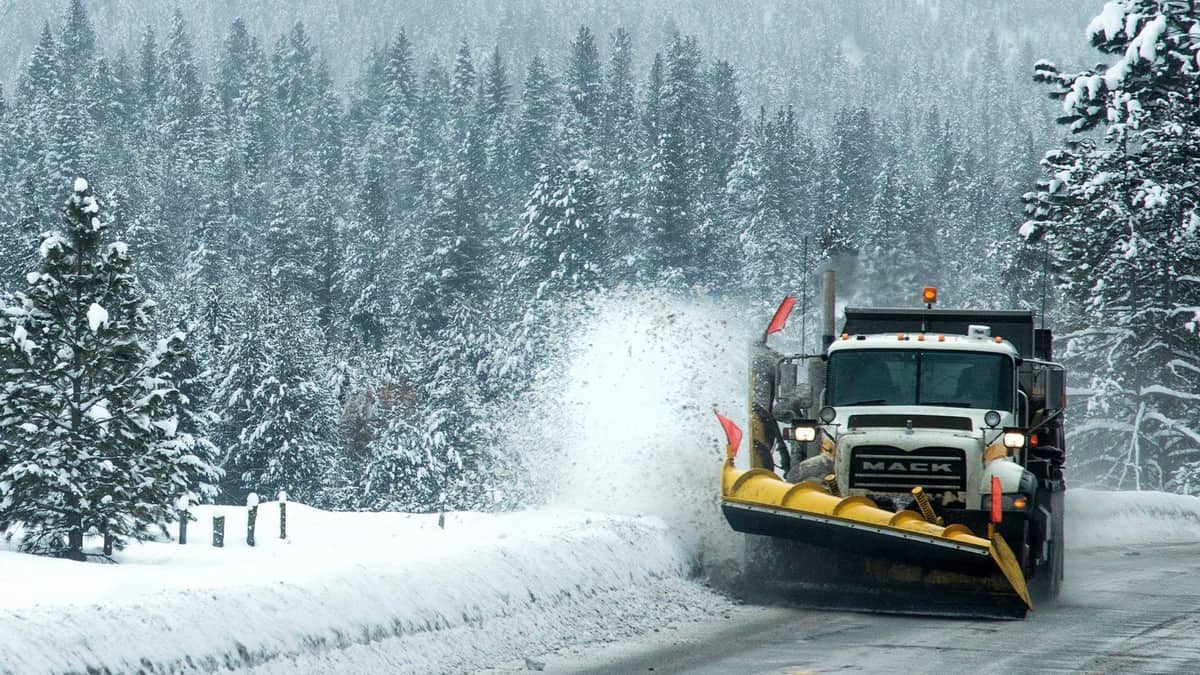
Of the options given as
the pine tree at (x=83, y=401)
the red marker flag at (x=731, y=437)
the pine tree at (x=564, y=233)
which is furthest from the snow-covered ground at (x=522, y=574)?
the pine tree at (x=564, y=233)

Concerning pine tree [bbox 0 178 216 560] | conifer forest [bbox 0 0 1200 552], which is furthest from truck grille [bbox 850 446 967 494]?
pine tree [bbox 0 178 216 560]

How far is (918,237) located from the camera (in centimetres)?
11219

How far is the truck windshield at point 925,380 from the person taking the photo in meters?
14.3

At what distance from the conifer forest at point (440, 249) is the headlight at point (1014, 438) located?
3.72 metres

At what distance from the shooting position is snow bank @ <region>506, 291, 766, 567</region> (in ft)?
Answer: 54.5

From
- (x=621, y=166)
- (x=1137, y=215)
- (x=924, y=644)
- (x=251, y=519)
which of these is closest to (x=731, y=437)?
(x=924, y=644)

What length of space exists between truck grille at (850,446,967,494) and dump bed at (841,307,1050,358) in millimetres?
3069

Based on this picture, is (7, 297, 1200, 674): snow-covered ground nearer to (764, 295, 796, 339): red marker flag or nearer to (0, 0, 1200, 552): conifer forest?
(764, 295, 796, 339): red marker flag

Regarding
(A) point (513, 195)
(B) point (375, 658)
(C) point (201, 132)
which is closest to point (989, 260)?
(A) point (513, 195)

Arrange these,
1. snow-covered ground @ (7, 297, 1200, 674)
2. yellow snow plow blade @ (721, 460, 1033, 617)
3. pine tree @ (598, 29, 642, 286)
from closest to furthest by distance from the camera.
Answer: snow-covered ground @ (7, 297, 1200, 674) → yellow snow plow blade @ (721, 460, 1033, 617) → pine tree @ (598, 29, 642, 286)

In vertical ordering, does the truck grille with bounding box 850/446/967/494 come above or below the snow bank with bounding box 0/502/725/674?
above

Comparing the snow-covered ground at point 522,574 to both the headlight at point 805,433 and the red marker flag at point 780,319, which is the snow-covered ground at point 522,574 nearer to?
the headlight at point 805,433

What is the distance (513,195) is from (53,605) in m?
115

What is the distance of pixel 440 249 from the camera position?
296 feet
